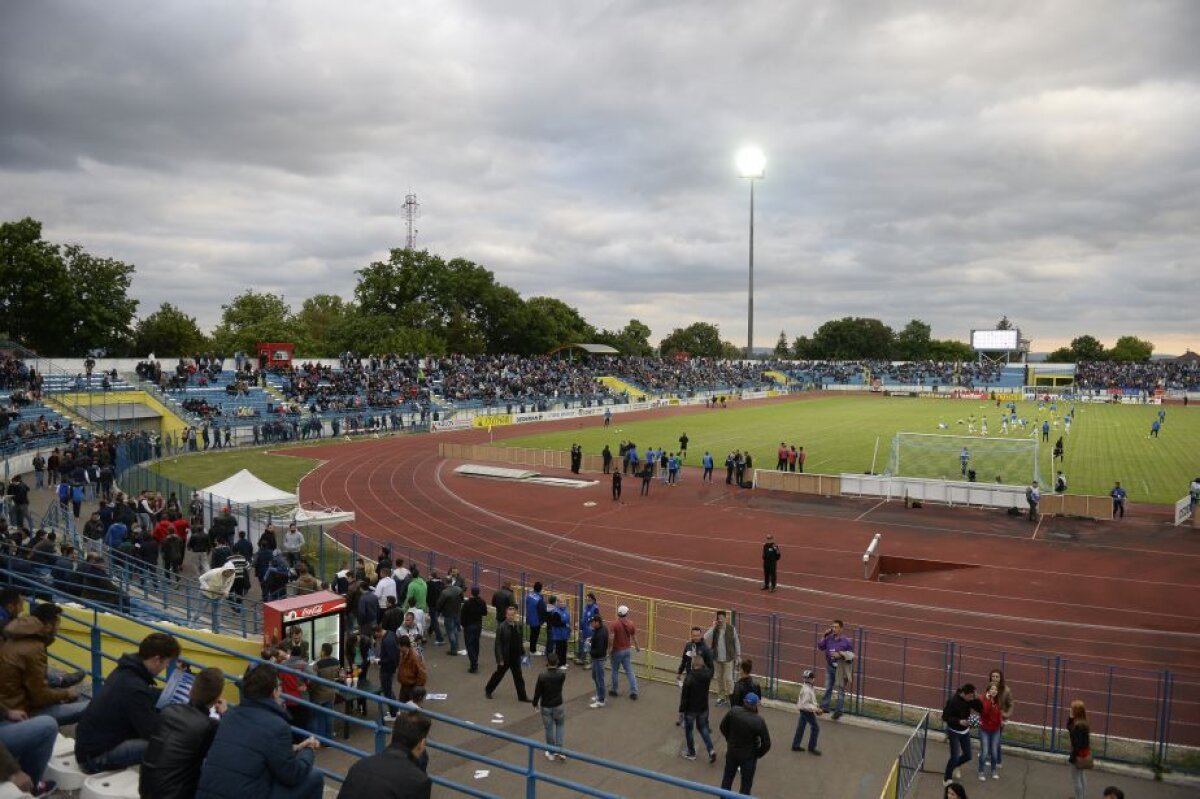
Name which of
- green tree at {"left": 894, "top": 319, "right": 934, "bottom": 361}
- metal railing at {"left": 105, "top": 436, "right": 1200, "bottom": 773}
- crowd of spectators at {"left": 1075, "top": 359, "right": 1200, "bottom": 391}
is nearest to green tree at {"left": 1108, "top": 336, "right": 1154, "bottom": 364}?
green tree at {"left": 894, "top": 319, "right": 934, "bottom": 361}

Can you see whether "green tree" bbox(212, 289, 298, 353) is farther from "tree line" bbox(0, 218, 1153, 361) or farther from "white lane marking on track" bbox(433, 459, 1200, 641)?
"white lane marking on track" bbox(433, 459, 1200, 641)

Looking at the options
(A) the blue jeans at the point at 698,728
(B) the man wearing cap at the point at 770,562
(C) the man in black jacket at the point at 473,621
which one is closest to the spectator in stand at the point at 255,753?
(A) the blue jeans at the point at 698,728

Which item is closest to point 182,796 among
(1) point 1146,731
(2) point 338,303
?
(1) point 1146,731

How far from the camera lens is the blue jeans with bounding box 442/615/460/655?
551 inches

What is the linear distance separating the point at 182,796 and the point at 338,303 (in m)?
147

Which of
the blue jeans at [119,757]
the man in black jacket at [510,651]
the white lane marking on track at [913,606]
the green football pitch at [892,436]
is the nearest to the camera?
the blue jeans at [119,757]

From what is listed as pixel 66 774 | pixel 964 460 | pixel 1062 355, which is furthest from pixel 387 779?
pixel 1062 355

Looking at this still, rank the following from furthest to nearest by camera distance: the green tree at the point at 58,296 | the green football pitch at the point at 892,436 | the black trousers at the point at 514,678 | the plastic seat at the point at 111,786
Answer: the green tree at the point at 58,296, the green football pitch at the point at 892,436, the black trousers at the point at 514,678, the plastic seat at the point at 111,786

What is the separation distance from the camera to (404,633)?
11867 millimetres

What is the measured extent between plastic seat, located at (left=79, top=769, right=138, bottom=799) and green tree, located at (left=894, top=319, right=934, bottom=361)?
16852 cm

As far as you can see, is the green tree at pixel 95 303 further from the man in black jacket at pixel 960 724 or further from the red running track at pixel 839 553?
the man in black jacket at pixel 960 724

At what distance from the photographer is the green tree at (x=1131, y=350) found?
165 meters

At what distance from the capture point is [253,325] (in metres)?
108

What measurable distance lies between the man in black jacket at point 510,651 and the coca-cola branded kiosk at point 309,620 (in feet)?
7.44
